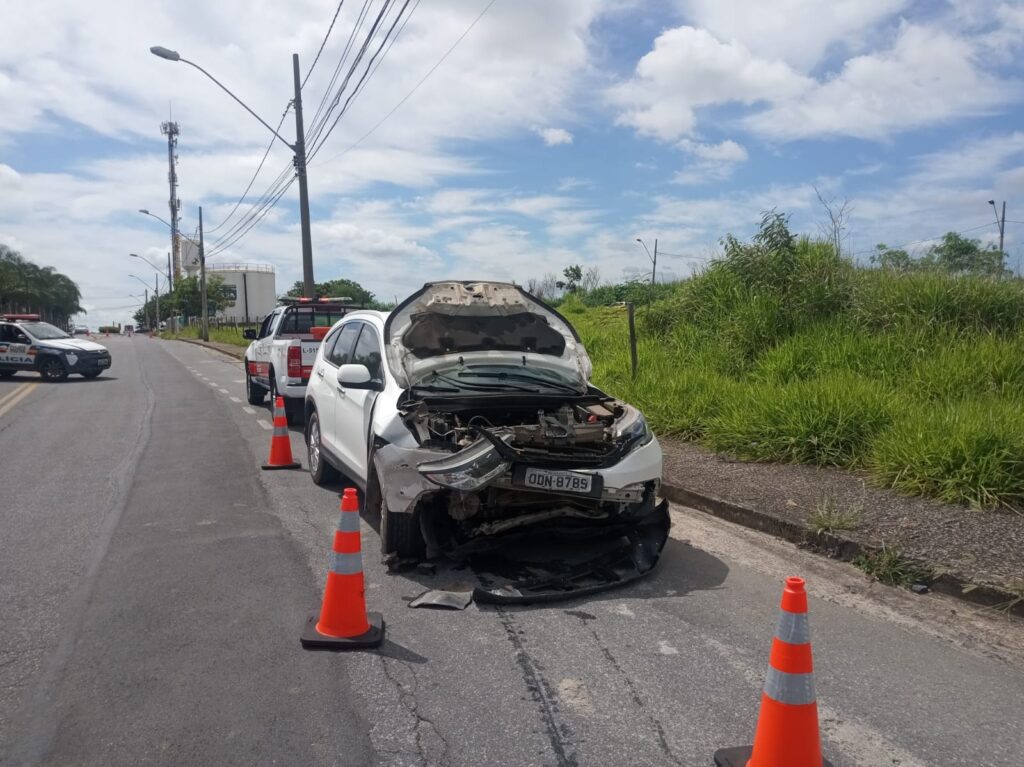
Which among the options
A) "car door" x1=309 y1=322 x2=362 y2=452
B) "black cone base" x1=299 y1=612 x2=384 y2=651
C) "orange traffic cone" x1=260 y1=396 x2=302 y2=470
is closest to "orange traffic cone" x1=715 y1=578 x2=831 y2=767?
"black cone base" x1=299 y1=612 x2=384 y2=651

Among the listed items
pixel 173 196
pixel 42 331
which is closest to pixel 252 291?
pixel 173 196

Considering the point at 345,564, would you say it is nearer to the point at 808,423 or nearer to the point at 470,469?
the point at 470,469

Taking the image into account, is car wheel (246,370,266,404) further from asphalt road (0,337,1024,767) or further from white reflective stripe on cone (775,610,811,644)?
white reflective stripe on cone (775,610,811,644)

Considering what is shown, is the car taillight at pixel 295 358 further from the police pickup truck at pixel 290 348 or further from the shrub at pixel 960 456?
the shrub at pixel 960 456

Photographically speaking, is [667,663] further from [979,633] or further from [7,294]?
[7,294]

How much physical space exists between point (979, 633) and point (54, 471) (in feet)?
28.0

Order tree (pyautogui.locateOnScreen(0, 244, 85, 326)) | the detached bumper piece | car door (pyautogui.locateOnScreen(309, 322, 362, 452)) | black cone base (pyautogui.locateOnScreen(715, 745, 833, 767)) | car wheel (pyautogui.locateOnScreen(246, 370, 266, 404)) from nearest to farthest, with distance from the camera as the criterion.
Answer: black cone base (pyautogui.locateOnScreen(715, 745, 833, 767)), the detached bumper piece, car door (pyautogui.locateOnScreen(309, 322, 362, 452)), car wheel (pyautogui.locateOnScreen(246, 370, 266, 404)), tree (pyautogui.locateOnScreen(0, 244, 85, 326))

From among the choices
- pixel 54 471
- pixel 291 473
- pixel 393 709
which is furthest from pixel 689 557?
pixel 54 471

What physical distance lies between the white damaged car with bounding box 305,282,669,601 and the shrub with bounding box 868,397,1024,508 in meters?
2.44

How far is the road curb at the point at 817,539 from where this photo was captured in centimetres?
487

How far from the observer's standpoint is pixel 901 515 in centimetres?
625

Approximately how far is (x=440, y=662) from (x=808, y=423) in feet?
17.9

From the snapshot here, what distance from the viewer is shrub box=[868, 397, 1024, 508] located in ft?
21.1

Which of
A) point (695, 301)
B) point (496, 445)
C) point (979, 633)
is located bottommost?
point (979, 633)
